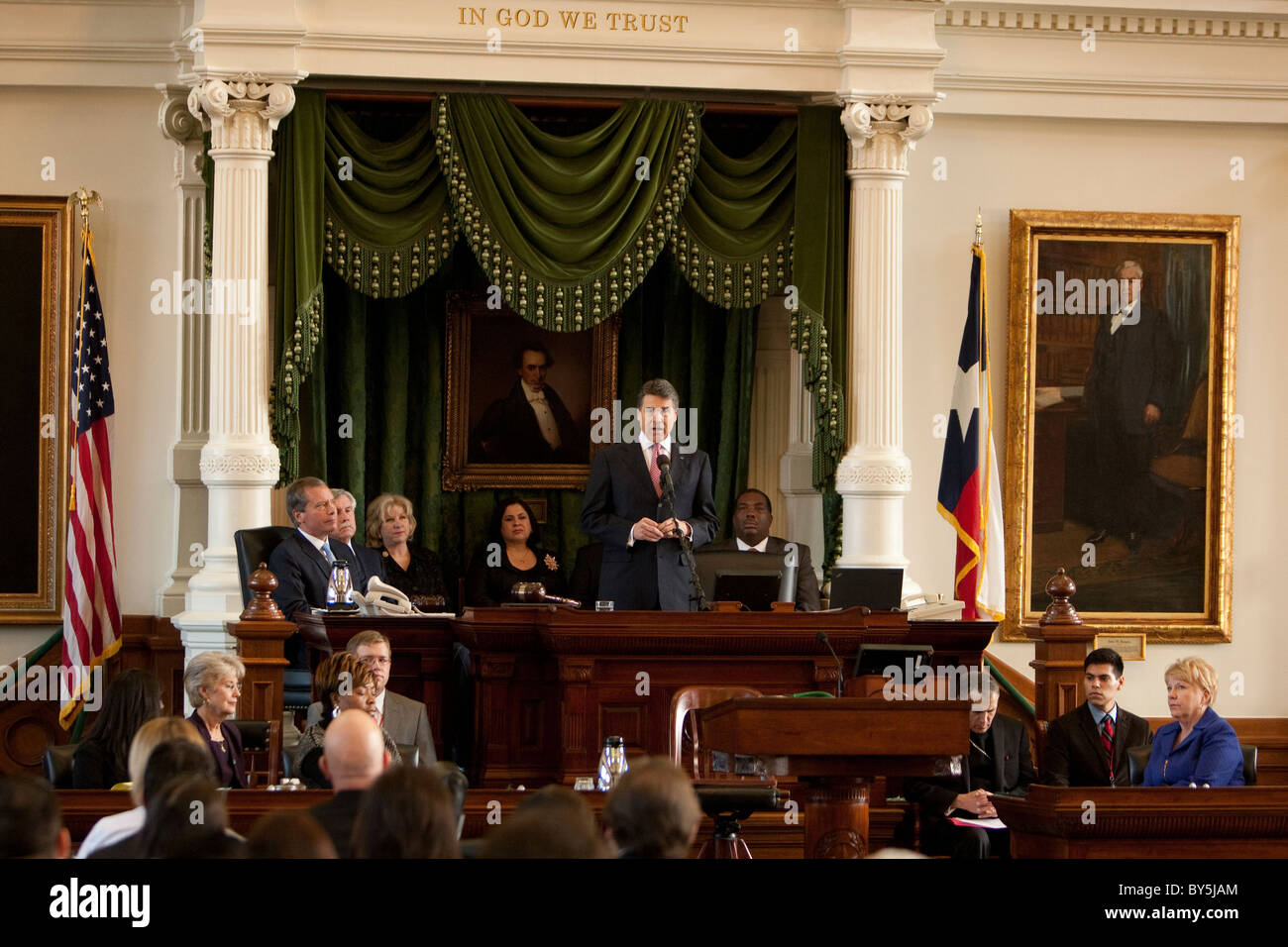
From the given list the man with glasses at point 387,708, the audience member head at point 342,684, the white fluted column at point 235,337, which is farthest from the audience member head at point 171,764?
the white fluted column at point 235,337

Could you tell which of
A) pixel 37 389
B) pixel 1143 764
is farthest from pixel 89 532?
pixel 1143 764

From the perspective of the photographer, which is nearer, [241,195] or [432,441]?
[241,195]

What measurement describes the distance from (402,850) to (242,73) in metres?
6.76

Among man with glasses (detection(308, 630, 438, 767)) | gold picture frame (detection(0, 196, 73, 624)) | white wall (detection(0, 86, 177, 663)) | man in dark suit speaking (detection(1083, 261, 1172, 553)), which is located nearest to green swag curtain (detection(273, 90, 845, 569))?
white wall (detection(0, 86, 177, 663))

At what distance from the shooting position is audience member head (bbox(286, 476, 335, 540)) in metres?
9.06

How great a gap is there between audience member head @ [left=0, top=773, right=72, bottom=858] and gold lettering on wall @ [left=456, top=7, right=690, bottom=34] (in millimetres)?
6833

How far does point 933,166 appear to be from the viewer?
1098cm

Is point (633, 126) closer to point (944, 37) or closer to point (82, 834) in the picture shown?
point (944, 37)

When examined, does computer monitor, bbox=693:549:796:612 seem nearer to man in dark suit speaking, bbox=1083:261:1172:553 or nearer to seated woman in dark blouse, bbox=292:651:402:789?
seated woman in dark blouse, bbox=292:651:402:789

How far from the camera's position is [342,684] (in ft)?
22.6

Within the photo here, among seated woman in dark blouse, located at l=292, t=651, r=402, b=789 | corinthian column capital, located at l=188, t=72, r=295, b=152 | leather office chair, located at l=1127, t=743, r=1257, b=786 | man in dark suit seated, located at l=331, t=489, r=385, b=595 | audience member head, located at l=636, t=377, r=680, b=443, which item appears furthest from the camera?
corinthian column capital, located at l=188, t=72, r=295, b=152

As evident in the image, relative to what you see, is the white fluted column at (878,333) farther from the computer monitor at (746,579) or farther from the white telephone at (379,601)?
the white telephone at (379,601)

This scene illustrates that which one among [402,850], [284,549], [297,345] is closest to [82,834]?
[402,850]

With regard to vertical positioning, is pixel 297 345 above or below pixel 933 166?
below
